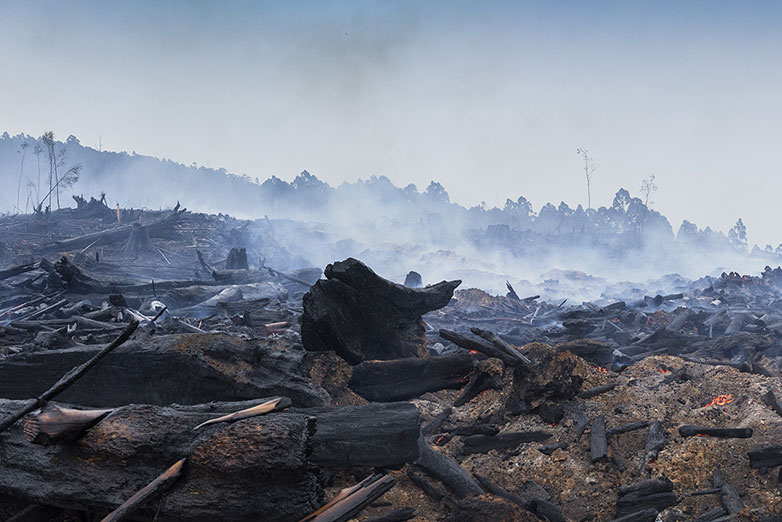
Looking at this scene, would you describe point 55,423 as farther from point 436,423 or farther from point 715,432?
point 715,432

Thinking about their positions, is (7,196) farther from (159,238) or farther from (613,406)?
(613,406)

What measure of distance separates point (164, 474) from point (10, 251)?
1137 inches

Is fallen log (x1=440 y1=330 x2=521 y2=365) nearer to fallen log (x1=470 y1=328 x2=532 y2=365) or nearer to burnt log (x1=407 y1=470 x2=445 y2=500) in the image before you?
fallen log (x1=470 y1=328 x2=532 y2=365)

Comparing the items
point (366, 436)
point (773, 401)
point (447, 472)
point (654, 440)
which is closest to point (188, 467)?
point (366, 436)

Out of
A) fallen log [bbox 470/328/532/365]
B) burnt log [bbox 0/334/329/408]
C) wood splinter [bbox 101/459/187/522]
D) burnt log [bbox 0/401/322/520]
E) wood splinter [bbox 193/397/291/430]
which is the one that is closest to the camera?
wood splinter [bbox 101/459/187/522]

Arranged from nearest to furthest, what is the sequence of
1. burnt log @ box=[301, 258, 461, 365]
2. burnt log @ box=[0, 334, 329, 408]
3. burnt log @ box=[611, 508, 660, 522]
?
burnt log @ box=[611, 508, 660, 522] → burnt log @ box=[0, 334, 329, 408] → burnt log @ box=[301, 258, 461, 365]

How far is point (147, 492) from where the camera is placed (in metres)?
2.53

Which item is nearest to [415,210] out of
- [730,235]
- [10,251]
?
[730,235]

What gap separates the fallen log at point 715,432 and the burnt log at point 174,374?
3.68 m

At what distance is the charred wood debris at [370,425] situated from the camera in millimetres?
2709

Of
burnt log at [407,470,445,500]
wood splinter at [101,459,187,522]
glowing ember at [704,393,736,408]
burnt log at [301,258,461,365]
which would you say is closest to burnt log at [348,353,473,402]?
burnt log at [301,258,461,365]

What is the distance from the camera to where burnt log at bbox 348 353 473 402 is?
5863 millimetres

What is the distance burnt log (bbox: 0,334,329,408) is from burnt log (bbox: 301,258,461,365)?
1181 mm

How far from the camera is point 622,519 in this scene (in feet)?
10.7
